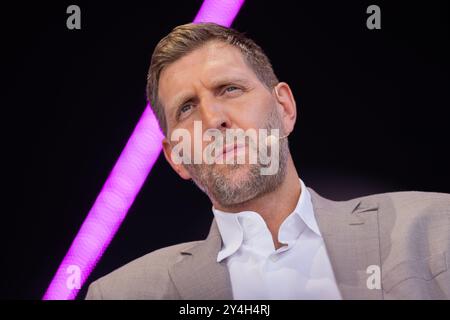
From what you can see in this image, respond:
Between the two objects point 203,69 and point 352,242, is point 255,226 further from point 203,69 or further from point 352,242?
point 203,69

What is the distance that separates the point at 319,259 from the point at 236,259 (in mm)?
321

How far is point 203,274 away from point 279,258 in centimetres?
30

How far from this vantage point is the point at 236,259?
2.28 m

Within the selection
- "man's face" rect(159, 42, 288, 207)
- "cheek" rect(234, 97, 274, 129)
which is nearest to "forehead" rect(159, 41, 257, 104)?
"man's face" rect(159, 42, 288, 207)

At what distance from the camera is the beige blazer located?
2066 mm

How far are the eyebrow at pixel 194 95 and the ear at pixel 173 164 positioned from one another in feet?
0.61

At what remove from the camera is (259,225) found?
227 centimetres

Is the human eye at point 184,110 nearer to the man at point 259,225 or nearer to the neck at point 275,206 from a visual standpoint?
the man at point 259,225

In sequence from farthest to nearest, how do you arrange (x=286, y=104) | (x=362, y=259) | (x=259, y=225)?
(x=286, y=104) < (x=259, y=225) < (x=362, y=259)

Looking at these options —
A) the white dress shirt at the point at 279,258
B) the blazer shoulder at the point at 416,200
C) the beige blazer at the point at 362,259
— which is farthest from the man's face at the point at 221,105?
the blazer shoulder at the point at 416,200

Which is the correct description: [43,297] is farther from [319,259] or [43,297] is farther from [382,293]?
[382,293]

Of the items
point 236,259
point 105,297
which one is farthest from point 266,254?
point 105,297

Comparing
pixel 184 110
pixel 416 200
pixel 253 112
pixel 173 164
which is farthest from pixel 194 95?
pixel 416 200

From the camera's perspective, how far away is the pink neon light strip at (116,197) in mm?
2490
